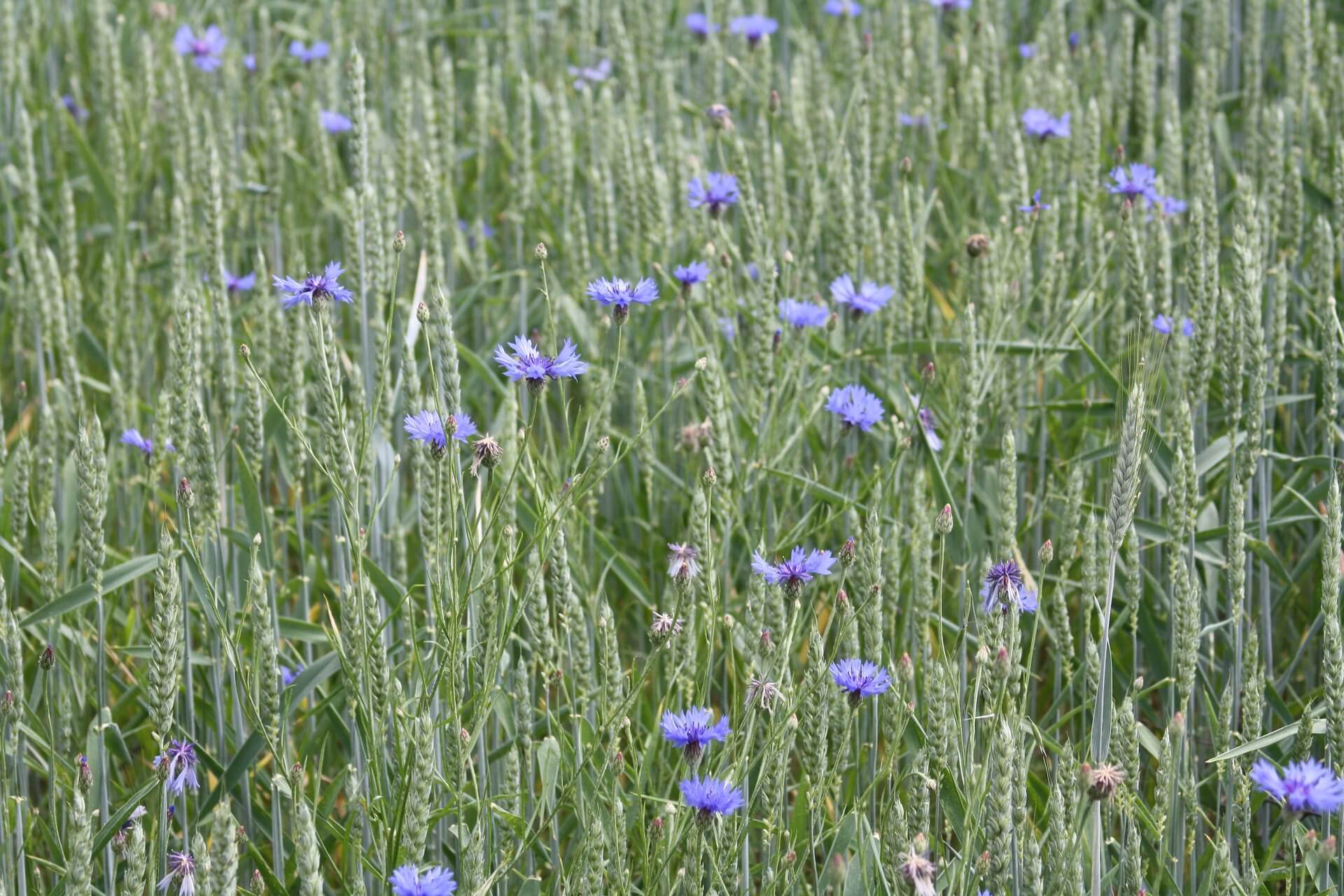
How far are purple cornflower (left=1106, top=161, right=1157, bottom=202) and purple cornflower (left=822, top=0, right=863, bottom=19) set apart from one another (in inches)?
51.3

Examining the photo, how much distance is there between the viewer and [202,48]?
3676 mm

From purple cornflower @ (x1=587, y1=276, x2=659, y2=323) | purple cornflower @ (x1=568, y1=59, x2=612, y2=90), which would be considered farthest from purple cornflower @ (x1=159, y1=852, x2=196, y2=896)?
purple cornflower @ (x1=568, y1=59, x2=612, y2=90)

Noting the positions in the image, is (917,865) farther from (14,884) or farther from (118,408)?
(118,408)

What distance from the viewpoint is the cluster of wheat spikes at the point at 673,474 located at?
4.71ft

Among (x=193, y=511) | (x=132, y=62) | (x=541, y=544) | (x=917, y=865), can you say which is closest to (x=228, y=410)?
(x=193, y=511)

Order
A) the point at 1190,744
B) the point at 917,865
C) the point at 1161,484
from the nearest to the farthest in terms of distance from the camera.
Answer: the point at 917,865 → the point at 1190,744 → the point at 1161,484

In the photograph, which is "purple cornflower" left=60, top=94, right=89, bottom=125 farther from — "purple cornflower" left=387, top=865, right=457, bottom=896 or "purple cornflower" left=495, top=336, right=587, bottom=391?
"purple cornflower" left=387, top=865, right=457, bottom=896

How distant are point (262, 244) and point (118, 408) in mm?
918

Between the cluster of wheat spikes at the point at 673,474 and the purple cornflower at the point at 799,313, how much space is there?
0.02m

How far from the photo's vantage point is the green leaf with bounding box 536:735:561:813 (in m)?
1.52

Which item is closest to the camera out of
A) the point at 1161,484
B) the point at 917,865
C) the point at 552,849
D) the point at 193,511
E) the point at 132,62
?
the point at 917,865

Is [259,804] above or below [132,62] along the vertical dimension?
below

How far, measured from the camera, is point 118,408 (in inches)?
85.8

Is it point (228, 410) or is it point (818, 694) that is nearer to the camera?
point (818, 694)
